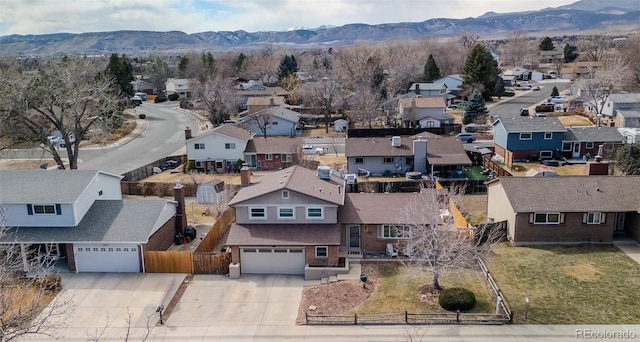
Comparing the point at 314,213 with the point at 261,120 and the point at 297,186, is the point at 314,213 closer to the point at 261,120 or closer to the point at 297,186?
the point at 297,186

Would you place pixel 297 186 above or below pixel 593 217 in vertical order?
above

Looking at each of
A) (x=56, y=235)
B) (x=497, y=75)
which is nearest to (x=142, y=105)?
(x=497, y=75)

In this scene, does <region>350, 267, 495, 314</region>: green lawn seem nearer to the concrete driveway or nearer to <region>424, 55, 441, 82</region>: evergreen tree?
the concrete driveway

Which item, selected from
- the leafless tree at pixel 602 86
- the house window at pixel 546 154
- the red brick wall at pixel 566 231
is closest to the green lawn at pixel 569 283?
the red brick wall at pixel 566 231

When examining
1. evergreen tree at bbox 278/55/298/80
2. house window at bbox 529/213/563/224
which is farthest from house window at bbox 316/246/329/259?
evergreen tree at bbox 278/55/298/80

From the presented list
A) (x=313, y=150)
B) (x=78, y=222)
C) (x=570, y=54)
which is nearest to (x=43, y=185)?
(x=78, y=222)

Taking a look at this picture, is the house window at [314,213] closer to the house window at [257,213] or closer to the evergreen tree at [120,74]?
the house window at [257,213]

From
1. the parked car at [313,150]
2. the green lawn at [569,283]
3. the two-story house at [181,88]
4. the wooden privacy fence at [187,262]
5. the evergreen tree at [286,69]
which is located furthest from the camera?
the evergreen tree at [286,69]
